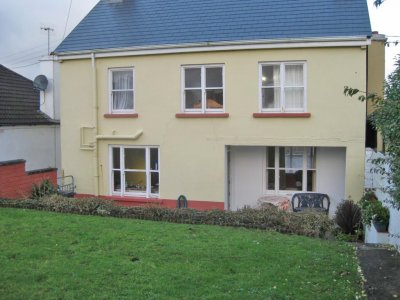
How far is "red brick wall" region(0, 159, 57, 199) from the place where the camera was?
14081mm

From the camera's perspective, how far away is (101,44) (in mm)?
16469

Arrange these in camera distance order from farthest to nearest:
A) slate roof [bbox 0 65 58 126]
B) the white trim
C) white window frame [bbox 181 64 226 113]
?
slate roof [bbox 0 65 58 126] → white window frame [bbox 181 64 226 113] → the white trim

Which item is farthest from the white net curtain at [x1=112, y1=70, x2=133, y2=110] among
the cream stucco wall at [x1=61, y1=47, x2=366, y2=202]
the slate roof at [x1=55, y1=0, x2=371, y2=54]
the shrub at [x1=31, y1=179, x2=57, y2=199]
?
the shrub at [x1=31, y1=179, x2=57, y2=199]

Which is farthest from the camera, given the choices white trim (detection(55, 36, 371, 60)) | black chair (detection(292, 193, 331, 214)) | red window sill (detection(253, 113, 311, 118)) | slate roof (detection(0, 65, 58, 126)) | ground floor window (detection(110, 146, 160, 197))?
slate roof (detection(0, 65, 58, 126))

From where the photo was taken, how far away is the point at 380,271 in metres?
6.45

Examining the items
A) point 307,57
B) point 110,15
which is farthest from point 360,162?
point 110,15

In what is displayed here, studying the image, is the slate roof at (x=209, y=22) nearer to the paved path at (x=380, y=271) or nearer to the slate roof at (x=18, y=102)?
the slate roof at (x=18, y=102)

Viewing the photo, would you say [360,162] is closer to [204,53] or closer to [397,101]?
[204,53]

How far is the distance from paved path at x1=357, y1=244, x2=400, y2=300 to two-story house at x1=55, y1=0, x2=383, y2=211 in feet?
21.9

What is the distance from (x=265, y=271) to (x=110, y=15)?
45.2 ft

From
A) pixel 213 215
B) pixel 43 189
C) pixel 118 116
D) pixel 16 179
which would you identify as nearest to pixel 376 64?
pixel 213 215

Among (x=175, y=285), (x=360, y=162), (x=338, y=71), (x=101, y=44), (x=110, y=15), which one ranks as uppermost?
(x=110, y=15)

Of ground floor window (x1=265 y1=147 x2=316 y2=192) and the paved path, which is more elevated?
ground floor window (x1=265 y1=147 x2=316 y2=192)

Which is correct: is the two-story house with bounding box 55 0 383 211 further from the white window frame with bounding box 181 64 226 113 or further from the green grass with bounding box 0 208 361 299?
the green grass with bounding box 0 208 361 299
